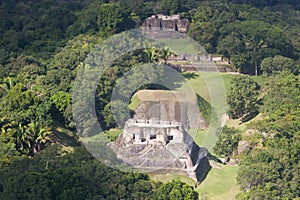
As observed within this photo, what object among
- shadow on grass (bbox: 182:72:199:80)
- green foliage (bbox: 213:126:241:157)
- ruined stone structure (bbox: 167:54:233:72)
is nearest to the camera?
green foliage (bbox: 213:126:241:157)

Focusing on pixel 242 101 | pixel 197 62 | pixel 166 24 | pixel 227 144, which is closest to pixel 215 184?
pixel 227 144

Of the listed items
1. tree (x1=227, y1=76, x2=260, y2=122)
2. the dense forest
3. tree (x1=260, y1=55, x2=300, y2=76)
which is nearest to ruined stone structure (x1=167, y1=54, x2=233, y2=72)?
the dense forest

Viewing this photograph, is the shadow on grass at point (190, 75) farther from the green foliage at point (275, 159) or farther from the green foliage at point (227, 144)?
the green foliage at point (227, 144)

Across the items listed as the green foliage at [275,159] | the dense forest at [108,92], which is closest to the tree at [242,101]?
the dense forest at [108,92]

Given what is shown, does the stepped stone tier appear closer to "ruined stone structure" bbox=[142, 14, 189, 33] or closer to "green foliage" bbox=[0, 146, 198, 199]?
"green foliage" bbox=[0, 146, 198, 199]

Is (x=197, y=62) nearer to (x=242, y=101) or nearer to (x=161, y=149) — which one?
(x=242, y=101)

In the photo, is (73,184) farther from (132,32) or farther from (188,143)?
(132,32)
